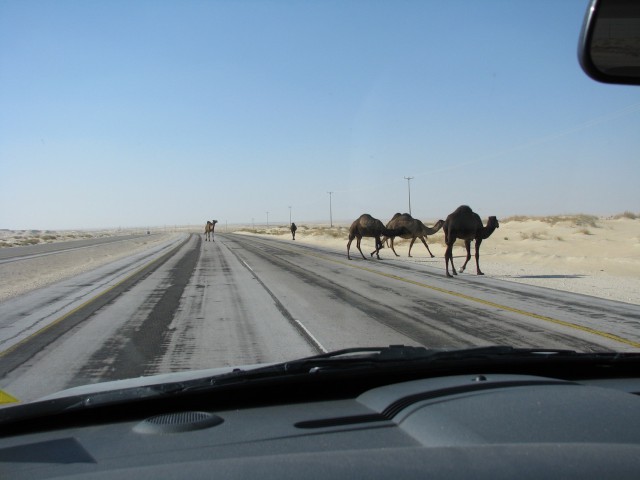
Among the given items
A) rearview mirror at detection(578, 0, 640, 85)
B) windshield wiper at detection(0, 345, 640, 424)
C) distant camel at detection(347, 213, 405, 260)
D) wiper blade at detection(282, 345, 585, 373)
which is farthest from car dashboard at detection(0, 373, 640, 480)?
distant camel at detection(347, 213, 405, 260)

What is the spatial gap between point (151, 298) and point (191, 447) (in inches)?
509

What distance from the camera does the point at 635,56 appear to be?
153 inches

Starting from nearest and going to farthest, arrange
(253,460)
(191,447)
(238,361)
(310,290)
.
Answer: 1. (253,460)
2. (191,447)
3. (238,361)
4. (310,290)

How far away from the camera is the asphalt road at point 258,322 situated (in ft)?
27.0

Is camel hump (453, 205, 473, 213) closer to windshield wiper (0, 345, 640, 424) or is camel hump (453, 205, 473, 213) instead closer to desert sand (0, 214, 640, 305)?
desert sand (0, 214, 640, 305)

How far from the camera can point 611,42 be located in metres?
3.82

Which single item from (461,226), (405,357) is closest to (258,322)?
(405,357)

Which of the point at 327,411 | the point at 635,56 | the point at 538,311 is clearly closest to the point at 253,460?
the point at 327,411

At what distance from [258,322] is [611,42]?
8562 millimetres

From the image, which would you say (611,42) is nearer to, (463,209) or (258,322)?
(258,322)

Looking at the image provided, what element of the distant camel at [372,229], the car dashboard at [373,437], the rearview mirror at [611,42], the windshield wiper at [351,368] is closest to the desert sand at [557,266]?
the distant camel at [372,229]

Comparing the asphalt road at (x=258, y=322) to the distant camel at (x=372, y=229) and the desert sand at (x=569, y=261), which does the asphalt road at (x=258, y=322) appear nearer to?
the desert sand at (x=569, y=261)

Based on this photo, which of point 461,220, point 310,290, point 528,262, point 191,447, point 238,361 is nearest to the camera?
point 191,447

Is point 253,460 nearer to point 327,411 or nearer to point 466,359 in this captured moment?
point 327,411
